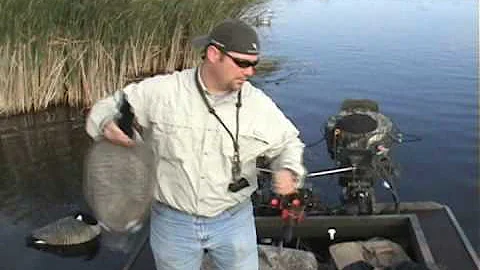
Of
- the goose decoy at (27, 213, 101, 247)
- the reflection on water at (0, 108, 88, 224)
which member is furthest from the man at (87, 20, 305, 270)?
the reflection on water at (0, 108, 88, 224)

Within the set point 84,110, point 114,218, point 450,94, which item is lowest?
point 84,110

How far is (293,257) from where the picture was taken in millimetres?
5285

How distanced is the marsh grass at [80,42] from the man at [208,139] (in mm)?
8008

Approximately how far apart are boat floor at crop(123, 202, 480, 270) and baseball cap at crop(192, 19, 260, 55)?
2.66 m

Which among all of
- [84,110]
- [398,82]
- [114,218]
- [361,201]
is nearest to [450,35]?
[398,82]

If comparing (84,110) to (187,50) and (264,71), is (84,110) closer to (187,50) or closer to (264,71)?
(187,50)

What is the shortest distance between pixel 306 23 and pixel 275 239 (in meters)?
16.2

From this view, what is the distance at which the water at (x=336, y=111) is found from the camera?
8281 mm

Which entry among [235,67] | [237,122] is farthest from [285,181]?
[235,67]

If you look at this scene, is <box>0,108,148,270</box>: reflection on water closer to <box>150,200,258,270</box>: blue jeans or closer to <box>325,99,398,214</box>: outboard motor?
<box>150,200,258,270</box>: blue jeans

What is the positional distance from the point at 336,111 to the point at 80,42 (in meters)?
4.68

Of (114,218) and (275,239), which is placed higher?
(114,218)

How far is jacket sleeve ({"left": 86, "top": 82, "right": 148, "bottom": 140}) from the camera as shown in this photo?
10.7 ft

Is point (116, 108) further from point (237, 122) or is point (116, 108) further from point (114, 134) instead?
point (237, 122)
